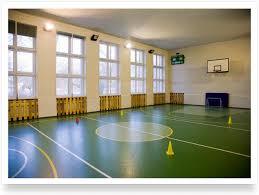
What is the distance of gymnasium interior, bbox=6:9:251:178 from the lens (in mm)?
3043

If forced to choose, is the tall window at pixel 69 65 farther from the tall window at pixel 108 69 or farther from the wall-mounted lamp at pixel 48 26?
the tall window at pixel 108 69

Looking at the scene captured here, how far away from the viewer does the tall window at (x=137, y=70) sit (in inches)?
428

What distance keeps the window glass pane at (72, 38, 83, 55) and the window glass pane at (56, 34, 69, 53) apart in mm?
345

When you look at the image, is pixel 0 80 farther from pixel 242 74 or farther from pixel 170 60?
pixel 170 60

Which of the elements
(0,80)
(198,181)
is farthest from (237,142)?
(0,80)

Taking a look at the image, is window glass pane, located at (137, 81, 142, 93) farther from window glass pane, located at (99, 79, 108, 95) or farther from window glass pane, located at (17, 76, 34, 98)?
window glass pane, located at (17, 76, 34, 98)

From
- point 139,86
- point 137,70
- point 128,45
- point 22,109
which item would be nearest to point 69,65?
point 22,109

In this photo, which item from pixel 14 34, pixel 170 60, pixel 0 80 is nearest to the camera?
pixel 0 80

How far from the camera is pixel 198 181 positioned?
2295 millimetres

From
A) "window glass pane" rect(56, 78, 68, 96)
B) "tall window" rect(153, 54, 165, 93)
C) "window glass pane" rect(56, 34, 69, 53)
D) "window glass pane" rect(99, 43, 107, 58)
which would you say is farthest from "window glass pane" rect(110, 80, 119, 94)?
"tall window" rect(153, 54, 165, 93)

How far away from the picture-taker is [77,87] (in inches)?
329

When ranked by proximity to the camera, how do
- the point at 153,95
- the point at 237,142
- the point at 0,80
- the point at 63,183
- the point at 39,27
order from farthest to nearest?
the point at 153,95
the point at 39,27
the point at 237,142
the point at 0,80
the point at 63,183

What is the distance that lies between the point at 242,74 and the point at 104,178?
9.96 m

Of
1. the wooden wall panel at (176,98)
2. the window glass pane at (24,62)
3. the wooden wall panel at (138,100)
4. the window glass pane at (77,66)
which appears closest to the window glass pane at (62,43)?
the window glass pane at (77,66)
